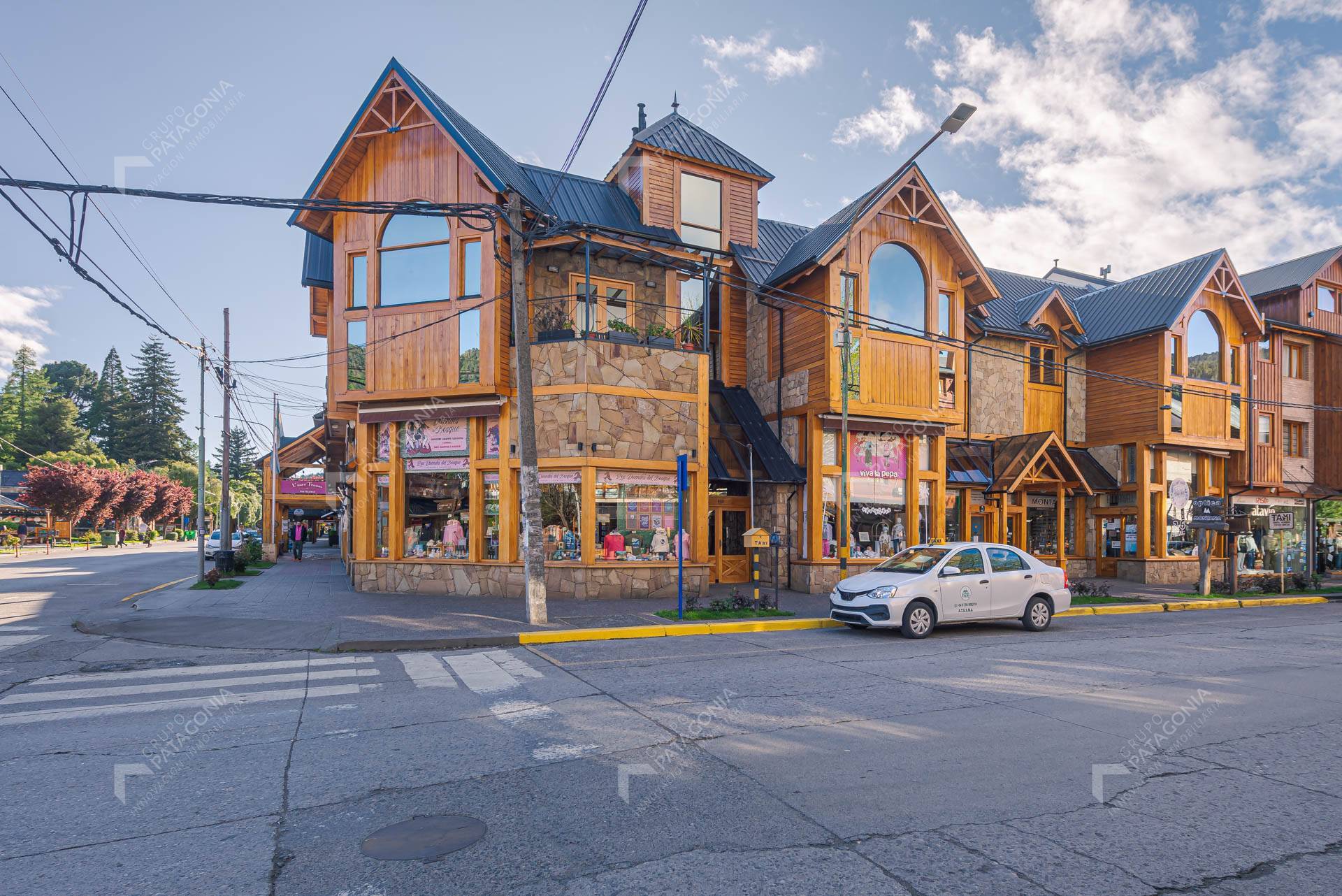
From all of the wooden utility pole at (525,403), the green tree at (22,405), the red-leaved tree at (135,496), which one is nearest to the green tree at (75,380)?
the green tree at (22,405)

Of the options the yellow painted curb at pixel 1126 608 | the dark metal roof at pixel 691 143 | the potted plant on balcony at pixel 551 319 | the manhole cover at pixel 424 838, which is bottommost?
the yellow painted curb at pixel 1126 608

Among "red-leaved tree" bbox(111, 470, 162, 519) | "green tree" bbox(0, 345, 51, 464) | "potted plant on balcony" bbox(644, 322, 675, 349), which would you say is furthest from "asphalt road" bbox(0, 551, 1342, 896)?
"green tree" bbox(0, 345, 51, 464)

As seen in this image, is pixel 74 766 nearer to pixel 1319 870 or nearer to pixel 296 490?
pixel 1319 870

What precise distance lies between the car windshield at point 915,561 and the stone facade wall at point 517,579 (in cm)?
485

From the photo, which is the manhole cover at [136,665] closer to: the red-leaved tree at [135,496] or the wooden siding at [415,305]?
the wooden siding at [415,305]

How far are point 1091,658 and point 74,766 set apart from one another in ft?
37.6

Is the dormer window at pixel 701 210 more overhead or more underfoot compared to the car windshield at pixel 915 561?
more overhead

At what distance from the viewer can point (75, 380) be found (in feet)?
A: 352

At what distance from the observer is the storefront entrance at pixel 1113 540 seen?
25406 mm

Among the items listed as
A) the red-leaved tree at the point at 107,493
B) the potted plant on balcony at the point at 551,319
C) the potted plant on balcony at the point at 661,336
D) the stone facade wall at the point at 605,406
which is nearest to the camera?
the stone facade wall at the point at 605,406

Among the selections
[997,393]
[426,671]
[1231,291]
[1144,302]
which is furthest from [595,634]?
[1231,291]

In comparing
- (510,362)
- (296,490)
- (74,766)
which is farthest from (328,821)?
(296,490)

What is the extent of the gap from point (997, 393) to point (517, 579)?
16.3 meters

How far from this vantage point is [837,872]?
398cm
